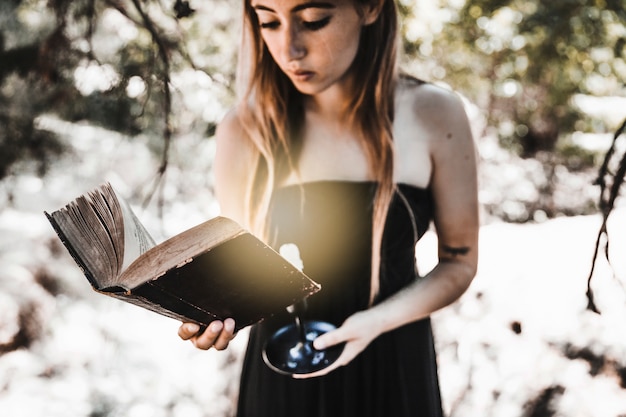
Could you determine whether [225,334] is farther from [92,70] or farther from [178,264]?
[92,70]

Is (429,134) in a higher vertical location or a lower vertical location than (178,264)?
lower

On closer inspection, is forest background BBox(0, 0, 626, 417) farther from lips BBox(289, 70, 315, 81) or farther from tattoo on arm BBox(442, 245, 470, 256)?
tattoo on arm BBox(442, 245, 470, 256)

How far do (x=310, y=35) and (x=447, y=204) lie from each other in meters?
0.65

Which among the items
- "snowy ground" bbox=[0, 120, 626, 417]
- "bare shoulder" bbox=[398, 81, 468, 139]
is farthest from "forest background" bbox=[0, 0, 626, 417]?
"bare shoulder" bbox=[398, 81, 468, 139]

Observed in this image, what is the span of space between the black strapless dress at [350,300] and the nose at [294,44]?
42cm

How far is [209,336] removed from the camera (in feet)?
4.21

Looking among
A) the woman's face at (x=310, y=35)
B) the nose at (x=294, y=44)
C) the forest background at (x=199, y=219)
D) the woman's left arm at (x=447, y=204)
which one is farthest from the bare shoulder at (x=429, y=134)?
the forest background at (x=199, y=219)

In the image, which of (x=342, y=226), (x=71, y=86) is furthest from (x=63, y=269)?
(x=342, y=226)

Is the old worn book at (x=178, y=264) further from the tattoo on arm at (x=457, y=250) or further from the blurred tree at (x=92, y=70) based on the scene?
the blurred tree at (x=92, y=70)

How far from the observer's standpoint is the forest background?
355cm

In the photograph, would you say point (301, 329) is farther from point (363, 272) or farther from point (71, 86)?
point (71, 86)

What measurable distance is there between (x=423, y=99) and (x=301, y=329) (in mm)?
806

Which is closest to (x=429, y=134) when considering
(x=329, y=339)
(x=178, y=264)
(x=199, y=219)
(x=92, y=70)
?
(x=329, y=339)

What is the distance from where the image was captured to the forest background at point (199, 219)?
355 cm
